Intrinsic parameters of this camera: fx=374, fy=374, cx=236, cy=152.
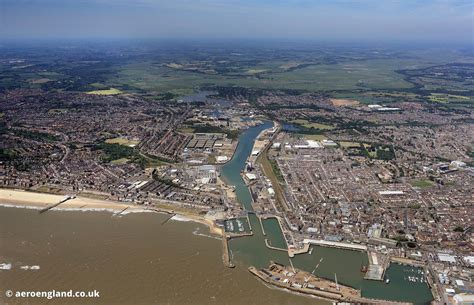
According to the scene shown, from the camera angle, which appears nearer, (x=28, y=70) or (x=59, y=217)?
(x=59, y=217)

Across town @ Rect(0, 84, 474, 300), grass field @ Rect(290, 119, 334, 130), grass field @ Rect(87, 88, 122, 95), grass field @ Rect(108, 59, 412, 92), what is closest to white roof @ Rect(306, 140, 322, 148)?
town @ Rect(0, 84, 474, 300)

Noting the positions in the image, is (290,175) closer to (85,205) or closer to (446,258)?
(446,258)

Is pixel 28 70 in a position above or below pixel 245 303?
above

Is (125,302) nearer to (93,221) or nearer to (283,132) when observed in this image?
(93,221)

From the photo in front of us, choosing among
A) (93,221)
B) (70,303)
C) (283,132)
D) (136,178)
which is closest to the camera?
(70,303)

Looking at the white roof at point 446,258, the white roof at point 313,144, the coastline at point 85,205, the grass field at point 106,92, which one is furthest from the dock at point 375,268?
the grass field at point 106,92

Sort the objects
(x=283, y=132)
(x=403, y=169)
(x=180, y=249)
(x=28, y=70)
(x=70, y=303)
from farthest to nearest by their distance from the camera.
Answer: (x=28, y=70) → (x=283, y=132) → (x=403, y=169) → (x=180, y=249) → (x=70, y=303)

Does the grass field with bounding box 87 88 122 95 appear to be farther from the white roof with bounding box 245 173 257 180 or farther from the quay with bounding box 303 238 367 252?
the quay with bounding box 303 238 367 252

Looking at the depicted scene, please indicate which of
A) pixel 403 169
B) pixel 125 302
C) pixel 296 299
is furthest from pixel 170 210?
pixel 403 169

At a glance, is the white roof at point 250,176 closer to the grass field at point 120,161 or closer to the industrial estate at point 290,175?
the industrial estate at point 290,175
